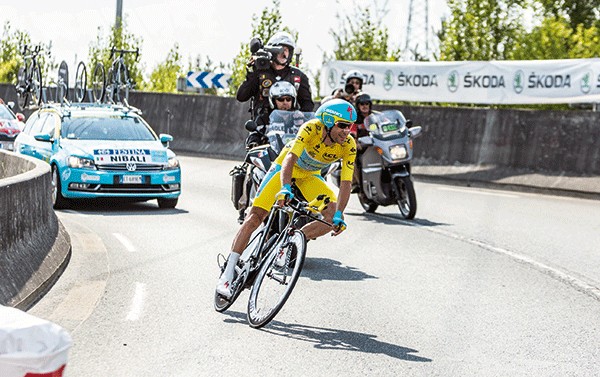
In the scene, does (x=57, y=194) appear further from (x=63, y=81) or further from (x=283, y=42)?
(x=63, y=81)

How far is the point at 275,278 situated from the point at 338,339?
1.97 feet

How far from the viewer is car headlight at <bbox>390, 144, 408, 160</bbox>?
16.8 meters

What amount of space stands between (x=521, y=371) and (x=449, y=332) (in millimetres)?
1289

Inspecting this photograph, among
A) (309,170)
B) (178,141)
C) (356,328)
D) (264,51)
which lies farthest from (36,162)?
(178,141)

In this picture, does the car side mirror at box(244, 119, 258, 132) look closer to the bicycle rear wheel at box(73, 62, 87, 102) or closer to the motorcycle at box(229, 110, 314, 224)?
the motorcycle at box(229, 110, 314, 224)

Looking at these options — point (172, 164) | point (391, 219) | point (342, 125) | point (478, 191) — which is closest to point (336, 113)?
point (342, 125)

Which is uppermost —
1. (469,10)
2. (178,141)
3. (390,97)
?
(469,10)

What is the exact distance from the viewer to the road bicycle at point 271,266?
26.8 feet

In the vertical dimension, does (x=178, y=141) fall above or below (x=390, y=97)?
below

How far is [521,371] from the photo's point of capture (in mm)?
7297

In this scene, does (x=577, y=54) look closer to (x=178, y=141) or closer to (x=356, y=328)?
(x=178, y=141)

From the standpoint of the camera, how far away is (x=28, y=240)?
32.8 ft

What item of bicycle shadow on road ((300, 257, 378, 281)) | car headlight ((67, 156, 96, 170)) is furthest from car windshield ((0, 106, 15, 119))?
bicycle shadow on road ((300, 257, 378, 281))

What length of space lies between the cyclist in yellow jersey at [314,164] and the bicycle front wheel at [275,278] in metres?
0.35
